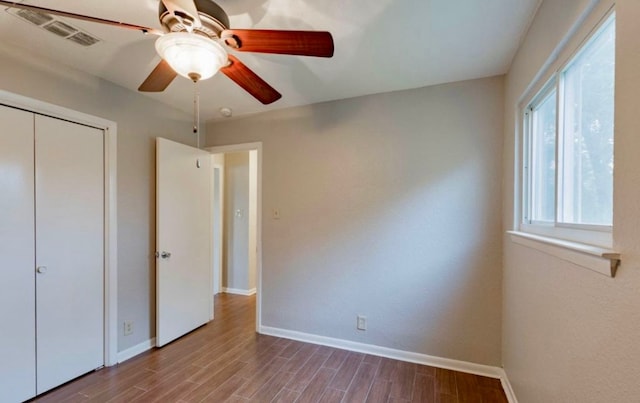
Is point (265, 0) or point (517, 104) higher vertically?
point (265, 0)

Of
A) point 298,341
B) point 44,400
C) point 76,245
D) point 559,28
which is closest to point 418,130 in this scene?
point 559,28

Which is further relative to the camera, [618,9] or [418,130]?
[418,130]

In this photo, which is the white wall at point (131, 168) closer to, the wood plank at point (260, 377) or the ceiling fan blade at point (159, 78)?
the ceiling fan blade at point (159, 78)

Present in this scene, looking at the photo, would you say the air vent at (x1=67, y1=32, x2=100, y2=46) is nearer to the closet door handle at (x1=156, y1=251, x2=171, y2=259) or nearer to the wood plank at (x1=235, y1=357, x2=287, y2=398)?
the closet door handle at (x1=156, y1=251, x2=171, y2=259)

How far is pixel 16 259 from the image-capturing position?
1938 millimetres

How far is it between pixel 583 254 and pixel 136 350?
3.34m

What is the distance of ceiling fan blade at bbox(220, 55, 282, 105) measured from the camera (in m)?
1.50

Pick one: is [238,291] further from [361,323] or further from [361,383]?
[361,383]

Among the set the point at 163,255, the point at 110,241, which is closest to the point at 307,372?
the point at 163,255

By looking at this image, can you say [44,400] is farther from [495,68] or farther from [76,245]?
[495,68]

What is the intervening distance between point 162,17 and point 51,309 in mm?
2251

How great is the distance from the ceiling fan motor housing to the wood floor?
7.50 ft

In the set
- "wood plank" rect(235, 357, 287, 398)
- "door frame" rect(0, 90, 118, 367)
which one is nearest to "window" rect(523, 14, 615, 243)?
"wood plank" rect(235, 357, 287, 398)

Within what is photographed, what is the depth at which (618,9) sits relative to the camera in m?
0.88
